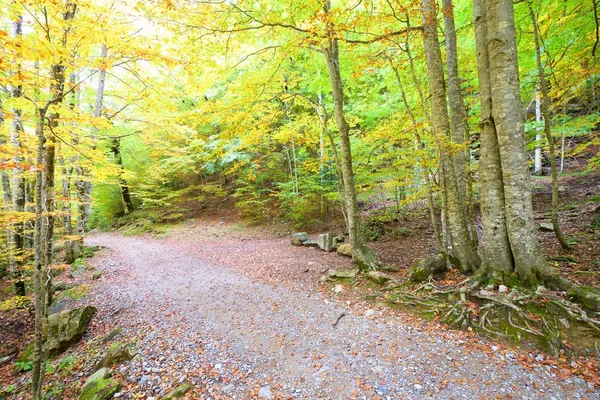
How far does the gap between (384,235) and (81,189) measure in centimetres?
1271

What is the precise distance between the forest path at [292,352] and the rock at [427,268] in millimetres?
1087

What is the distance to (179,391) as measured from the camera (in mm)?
3213

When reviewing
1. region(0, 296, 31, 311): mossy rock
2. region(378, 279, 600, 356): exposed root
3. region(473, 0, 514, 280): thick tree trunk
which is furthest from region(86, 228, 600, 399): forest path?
region(473, 0, 514, 280): thick tree trunk

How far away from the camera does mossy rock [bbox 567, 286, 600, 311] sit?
10.6 ft

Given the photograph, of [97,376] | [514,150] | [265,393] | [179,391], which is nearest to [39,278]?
[97,376]

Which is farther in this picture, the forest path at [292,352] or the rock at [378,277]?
the rock at [378,277]

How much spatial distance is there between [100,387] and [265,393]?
89.3 inches

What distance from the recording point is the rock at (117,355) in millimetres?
3973

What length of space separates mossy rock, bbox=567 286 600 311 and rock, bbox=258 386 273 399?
424 cm

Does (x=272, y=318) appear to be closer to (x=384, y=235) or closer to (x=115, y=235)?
(x=384, y=235)

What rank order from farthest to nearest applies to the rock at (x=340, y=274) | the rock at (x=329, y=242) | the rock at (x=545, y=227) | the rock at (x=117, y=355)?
the rock at (x=329, y=242), the rock at (x=545, y=227), the rock at (x=340, y=274), the rock at (x=117, y=355)

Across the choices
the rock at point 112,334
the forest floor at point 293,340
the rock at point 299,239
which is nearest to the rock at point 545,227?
the forest floor at point 293,340

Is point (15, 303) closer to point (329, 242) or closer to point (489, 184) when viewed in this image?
point (329, 242)

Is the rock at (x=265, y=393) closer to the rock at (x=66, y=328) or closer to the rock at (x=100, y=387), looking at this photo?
the rock at (x=100, y=387)
